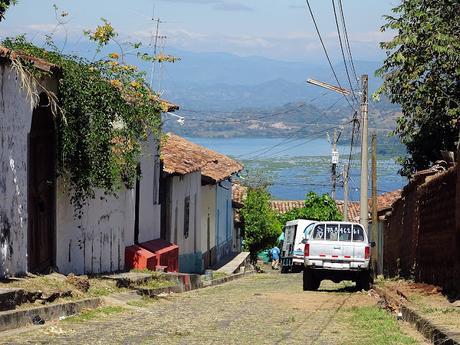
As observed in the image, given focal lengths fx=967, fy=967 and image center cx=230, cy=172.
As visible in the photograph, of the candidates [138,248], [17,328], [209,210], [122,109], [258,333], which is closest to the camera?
[17,328]

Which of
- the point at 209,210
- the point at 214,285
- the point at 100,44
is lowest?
the point at 214,285

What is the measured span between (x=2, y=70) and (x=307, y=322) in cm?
630

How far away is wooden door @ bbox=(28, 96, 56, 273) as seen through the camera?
1741cm

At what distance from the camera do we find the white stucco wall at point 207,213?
4206cm

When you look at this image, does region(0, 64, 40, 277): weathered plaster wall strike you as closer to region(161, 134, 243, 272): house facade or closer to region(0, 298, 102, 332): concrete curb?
region(0, 298, 102, 332): concrete curb

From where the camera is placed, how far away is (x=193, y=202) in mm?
37500

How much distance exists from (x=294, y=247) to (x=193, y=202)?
488 inches

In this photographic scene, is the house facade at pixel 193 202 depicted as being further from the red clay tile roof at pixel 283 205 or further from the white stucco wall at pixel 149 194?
the red clay tile roof at pixel 283 205

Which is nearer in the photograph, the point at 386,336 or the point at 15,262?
the point at 386,336

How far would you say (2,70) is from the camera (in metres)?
15.3

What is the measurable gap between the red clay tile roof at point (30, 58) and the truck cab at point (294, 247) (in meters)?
30.4

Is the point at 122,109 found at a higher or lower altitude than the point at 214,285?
higher

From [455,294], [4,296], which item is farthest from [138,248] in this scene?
[4,296]

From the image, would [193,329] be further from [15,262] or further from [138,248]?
[138,248]
